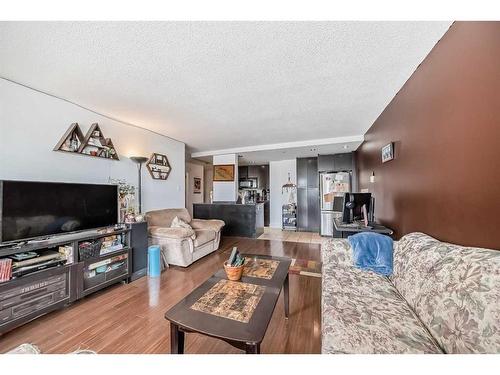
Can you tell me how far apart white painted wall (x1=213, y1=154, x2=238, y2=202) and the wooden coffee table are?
161 inches

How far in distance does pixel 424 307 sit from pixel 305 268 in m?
2.02

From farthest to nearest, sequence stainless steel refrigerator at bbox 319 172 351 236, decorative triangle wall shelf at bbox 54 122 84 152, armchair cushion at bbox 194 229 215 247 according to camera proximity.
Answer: stainless steel refrigerator at bbox 319 172 351 236, armchair cushion at bbox 194 229 215 247, decorative triangle wall shelf at bbox 54 122 84 152

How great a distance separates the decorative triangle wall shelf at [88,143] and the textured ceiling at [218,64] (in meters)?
0.36

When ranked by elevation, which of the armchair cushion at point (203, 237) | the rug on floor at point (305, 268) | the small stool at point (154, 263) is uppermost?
the armchair cushion at point (203, 237)

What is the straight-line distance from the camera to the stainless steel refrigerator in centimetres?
544

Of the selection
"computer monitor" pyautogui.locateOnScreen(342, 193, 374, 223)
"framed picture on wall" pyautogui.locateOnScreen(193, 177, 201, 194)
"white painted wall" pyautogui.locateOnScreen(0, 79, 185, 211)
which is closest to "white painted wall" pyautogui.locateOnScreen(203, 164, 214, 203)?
"framed picture on wall" pyautogui.locateOnScreen(193, 177, 201, 194)

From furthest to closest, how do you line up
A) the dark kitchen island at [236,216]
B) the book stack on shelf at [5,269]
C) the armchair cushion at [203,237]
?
the dark kitchen island at [236,216]
the armchair cushion at [203,237]
the book stack on shelf at [5,269]

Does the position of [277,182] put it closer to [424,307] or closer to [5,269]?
[424,307]

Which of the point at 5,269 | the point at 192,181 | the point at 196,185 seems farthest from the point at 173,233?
the point at 196,185

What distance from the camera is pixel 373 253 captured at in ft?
6.27

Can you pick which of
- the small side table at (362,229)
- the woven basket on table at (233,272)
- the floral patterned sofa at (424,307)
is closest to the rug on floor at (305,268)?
the small side table at (362,229)

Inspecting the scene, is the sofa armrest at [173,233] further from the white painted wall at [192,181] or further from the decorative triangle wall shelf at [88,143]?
the white painted wall at [192,181]

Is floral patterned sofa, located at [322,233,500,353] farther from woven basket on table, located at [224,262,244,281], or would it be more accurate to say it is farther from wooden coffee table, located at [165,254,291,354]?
woven basket on table, located at [224,262,244,281]

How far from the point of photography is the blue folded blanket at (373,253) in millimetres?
A: 1827
